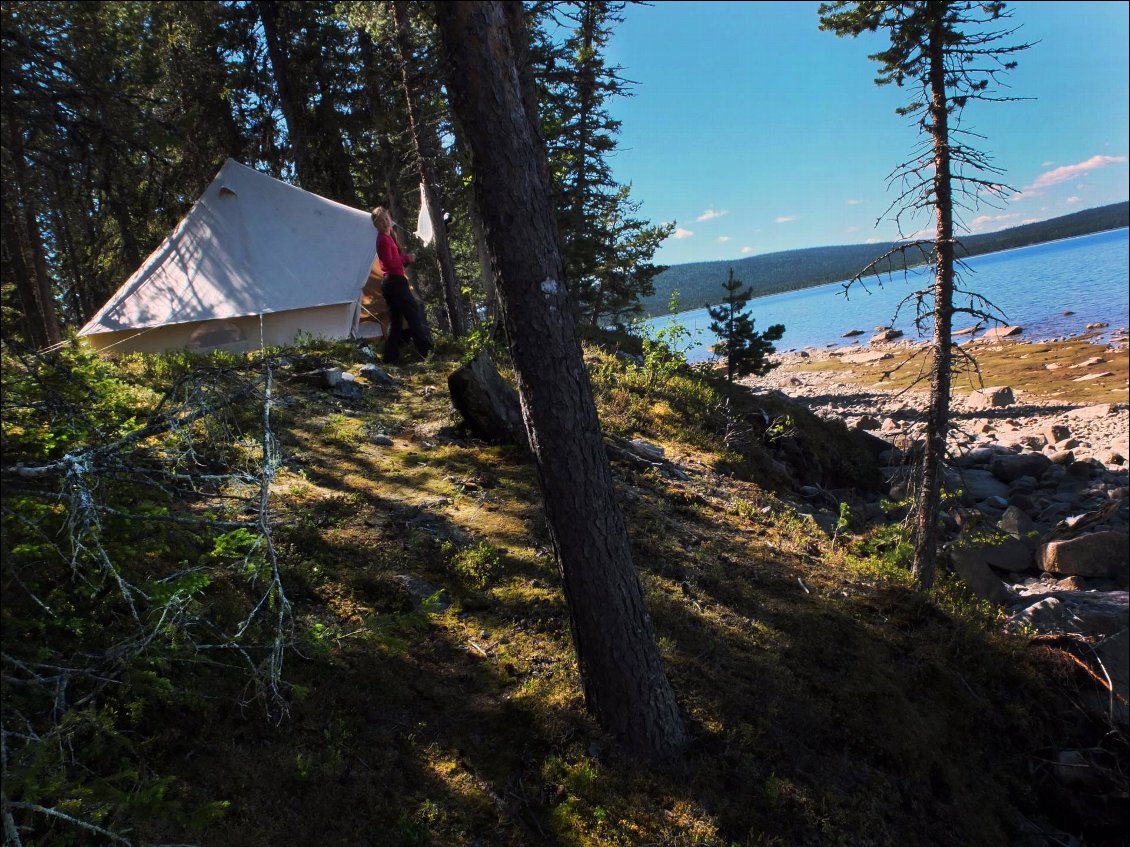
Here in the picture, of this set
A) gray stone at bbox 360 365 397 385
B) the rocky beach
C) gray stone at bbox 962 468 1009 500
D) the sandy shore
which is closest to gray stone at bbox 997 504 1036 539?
the rocky beach

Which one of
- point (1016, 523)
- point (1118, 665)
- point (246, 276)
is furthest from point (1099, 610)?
point (246, 276)

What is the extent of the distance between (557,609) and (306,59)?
15836 millimetres

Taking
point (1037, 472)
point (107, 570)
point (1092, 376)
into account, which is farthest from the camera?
point (1092, 376)

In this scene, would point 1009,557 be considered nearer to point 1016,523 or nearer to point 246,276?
point 1016,523

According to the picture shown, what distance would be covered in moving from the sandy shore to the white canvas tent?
9986mm

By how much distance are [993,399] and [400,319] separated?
85.0 feet

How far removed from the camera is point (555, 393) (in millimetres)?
3795

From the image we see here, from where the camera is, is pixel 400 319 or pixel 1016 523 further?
pixel 1016 523

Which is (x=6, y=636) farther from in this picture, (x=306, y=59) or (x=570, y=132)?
(x=570, y=132)

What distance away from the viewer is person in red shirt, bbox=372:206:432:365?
9.97 m

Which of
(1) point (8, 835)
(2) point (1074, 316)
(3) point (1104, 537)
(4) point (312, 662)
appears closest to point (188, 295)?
(4) point (312, 662)

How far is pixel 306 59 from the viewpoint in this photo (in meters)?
15.8

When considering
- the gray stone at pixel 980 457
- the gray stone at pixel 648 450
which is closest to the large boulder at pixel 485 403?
the gray stone at pixel 648 450

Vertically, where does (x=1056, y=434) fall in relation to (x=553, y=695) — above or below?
below
